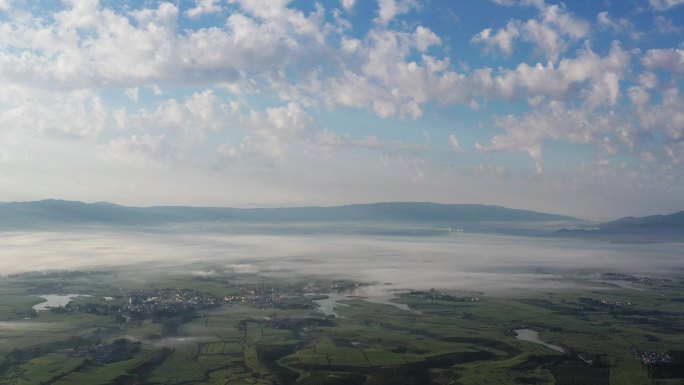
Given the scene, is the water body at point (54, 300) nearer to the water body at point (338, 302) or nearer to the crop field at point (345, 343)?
the crop field at point (345, 343)

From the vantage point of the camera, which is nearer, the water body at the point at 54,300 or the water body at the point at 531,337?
the water body at the point at 531,337

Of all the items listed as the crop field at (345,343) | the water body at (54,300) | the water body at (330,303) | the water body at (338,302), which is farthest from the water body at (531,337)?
the water body at (54,300)

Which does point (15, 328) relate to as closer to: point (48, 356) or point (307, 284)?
point (48, 356)

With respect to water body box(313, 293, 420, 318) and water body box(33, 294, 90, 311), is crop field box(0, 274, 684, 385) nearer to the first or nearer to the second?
water body box(313, 293, 420, 318)

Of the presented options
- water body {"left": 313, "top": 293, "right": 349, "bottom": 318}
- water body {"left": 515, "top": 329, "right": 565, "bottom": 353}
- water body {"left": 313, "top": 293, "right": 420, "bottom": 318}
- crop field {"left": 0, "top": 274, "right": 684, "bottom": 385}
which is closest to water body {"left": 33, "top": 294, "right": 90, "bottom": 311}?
crop field {"left": 0, "top": 274, "right": 684, "bottom": 385}

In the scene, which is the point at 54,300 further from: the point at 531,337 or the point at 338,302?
the point at 531,337

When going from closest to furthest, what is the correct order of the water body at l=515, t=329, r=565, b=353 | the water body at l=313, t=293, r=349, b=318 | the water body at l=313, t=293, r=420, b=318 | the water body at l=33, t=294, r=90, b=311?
the water body at l=515, t=329, r=565, b=353 → the water body at l=313, t=293, r=349, b=318 → the water body at l=33, t=294, r=90, b=311 → the water body at l=313, t=293, r=420, b=318
